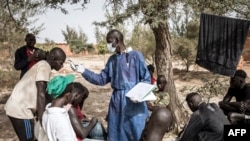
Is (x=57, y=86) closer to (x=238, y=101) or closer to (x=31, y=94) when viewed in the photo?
(x=31, y=94)

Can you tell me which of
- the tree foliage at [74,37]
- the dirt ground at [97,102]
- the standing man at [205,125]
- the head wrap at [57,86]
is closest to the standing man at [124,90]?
the standing man at [205,125]

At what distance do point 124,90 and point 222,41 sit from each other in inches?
77.4

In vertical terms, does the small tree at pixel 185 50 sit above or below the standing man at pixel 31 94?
below

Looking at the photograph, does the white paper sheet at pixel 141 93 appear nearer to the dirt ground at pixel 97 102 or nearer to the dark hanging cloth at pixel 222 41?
the dark hanging cloth at pixel 222 41

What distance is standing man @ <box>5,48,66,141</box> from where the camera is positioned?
3141 mm

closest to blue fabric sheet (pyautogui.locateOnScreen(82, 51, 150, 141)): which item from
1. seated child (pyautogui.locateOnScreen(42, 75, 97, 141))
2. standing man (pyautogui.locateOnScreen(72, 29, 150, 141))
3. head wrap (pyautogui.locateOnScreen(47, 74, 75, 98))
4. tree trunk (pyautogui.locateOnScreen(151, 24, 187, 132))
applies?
standing man (pyautogui.locateOnScreen(72, 29, 150, 141))

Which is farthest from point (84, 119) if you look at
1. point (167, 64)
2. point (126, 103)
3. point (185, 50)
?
point (185, 50)

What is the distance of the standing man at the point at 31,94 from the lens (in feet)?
10.3

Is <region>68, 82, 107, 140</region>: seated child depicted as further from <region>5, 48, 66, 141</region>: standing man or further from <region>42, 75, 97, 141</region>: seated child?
<region>5, 48, 66, 141</region>: standing man

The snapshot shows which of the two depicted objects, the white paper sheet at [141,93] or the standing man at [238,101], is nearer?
the white paper sheet at [141,93]

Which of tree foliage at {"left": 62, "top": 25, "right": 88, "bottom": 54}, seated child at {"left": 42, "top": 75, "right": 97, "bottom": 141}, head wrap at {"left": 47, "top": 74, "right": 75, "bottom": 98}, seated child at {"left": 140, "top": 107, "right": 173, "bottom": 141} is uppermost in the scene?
head wrap at {"left": 47, "top": 74, "right": 75, "bottom": 98}

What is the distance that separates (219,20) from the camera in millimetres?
5086

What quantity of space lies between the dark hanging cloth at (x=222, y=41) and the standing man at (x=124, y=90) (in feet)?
5.59

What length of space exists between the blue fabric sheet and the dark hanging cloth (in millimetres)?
1703
